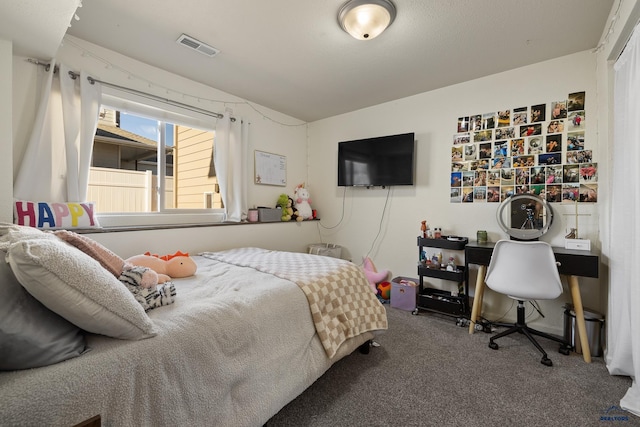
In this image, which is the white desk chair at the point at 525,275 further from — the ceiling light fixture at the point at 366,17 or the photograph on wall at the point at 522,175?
the ceiling light fixture at the point at 366,17

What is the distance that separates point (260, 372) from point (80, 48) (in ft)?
9.35

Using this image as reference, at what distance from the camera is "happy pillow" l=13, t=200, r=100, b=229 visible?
5.99 feet

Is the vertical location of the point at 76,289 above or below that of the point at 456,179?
below

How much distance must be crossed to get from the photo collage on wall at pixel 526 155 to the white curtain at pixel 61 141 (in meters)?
3.48

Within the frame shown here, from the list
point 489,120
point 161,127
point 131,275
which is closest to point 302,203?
point 161,127

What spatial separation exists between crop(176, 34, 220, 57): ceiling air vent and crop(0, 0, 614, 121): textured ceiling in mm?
51

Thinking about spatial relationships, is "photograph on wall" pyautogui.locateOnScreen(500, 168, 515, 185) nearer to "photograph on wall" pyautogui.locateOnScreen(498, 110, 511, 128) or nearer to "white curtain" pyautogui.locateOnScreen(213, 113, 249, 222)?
"photograph on wall" pyautogui.locateOnScreen(498, 110, 511, 128)

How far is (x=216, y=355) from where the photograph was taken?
1.10 metres

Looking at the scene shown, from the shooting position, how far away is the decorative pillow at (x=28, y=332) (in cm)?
72

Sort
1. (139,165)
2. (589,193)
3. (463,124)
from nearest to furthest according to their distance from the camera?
(589,193) < (139,165) < (463,124)

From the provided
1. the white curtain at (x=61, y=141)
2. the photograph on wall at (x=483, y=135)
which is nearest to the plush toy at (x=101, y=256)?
the white curtain at (x=61, y=141)

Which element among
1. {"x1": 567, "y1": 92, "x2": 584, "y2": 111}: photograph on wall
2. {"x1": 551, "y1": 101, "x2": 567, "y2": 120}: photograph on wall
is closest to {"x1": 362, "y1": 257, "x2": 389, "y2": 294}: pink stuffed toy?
{"x1": 551, "y1": 101, "x2": 567, "y2": 120}: photograph on wall

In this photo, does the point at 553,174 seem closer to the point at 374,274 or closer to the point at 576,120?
the point at 576,120

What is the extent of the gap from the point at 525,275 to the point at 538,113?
5.09 ft
